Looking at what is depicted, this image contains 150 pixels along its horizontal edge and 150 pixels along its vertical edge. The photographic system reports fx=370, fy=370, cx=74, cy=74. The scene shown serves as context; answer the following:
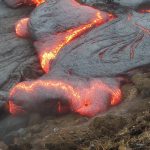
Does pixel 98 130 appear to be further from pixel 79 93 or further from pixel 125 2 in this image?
pixel 125 2

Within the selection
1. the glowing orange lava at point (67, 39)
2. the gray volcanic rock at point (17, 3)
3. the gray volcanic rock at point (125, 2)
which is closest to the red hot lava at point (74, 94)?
the glowing orange lava at point (67, 39)

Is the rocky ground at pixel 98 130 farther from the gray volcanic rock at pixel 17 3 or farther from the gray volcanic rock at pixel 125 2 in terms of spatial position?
the gray volcanic rock at pixel 17 3

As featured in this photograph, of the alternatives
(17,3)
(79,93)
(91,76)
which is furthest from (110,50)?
(17,3)

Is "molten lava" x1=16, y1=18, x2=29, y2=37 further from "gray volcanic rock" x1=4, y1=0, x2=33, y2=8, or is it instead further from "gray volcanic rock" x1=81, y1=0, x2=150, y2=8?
"gray volcanic rock" x1=81, y1=0, x2=150, y2=8

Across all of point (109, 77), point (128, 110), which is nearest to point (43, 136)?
point (128, 110)

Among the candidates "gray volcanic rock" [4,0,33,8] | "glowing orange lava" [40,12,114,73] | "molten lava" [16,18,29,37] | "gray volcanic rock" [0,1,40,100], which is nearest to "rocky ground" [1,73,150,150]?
"gray volcanic rock" [0,1,40,100]

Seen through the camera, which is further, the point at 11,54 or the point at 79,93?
the point at 11,54

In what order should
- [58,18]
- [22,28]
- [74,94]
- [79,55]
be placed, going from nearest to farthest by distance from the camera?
1. [74,94]
2. [79,55]
3. [58,18]
4. [22,28]
